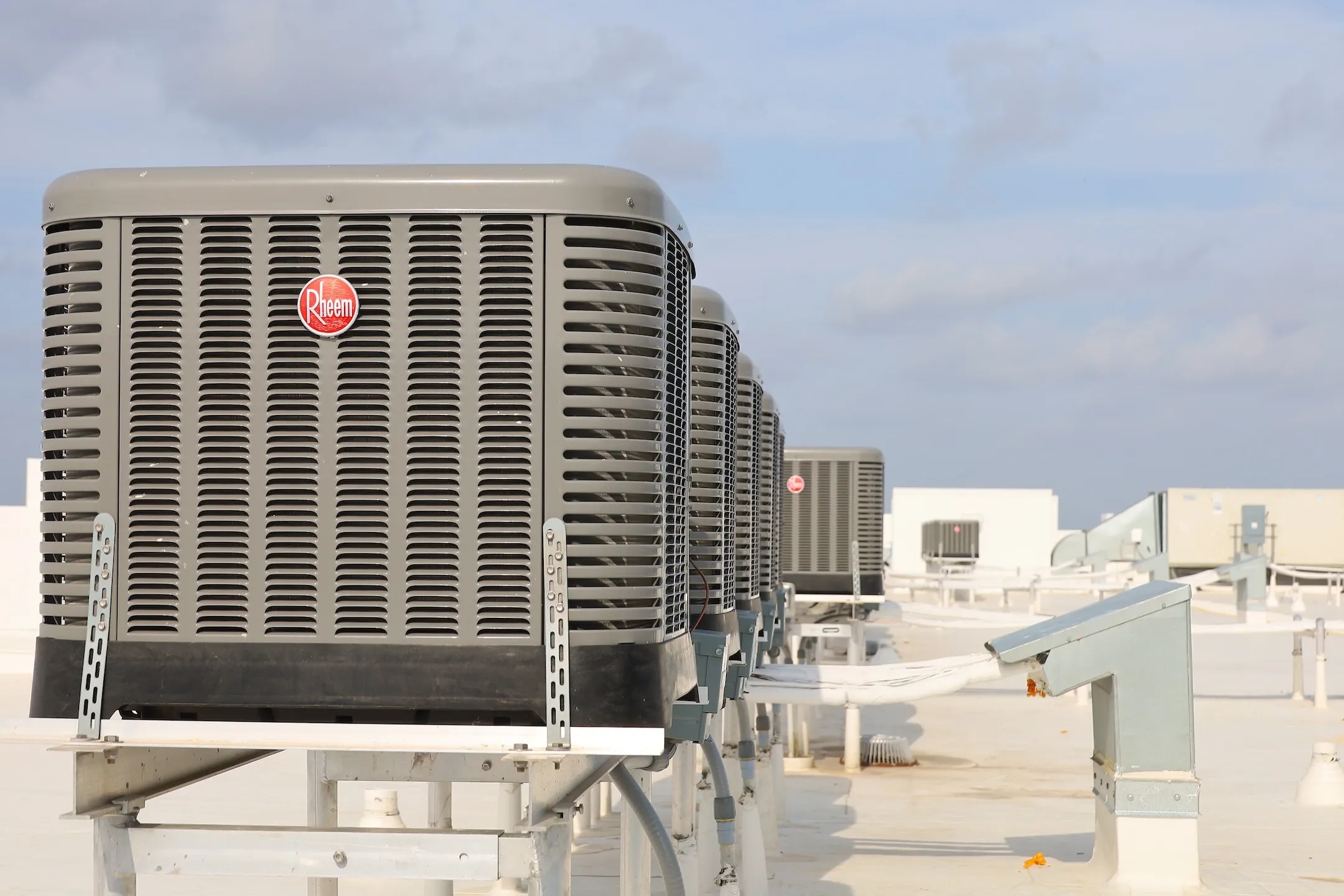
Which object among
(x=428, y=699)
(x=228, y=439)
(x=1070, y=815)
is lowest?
(x=1070, y=815)

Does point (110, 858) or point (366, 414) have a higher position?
point (366, 414)

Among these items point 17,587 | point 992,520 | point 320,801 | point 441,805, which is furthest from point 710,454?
point 992,520

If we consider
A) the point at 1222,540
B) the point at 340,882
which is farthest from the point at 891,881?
the point at 1222,540

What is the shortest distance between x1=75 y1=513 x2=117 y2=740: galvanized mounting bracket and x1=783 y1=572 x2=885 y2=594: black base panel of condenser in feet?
48.9

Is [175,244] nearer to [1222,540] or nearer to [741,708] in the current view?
[741,708]

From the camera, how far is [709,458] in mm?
6066

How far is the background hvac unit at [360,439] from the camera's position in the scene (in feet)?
12.5

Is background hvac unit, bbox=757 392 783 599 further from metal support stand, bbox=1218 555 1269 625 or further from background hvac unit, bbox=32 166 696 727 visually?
metal support stand, bbox=1218 555 1269 625

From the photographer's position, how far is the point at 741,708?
886cm

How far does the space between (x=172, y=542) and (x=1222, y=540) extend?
47425mm

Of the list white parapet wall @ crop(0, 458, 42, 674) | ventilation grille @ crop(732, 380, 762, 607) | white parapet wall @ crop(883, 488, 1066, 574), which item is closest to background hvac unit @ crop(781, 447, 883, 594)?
ventilation grille @ crop(732, 380, 762, 607)

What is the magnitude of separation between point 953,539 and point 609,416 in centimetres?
4496

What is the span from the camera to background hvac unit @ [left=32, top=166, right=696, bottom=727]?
3.79 metres

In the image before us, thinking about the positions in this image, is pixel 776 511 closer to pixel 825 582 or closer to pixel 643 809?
pixel 643 809
